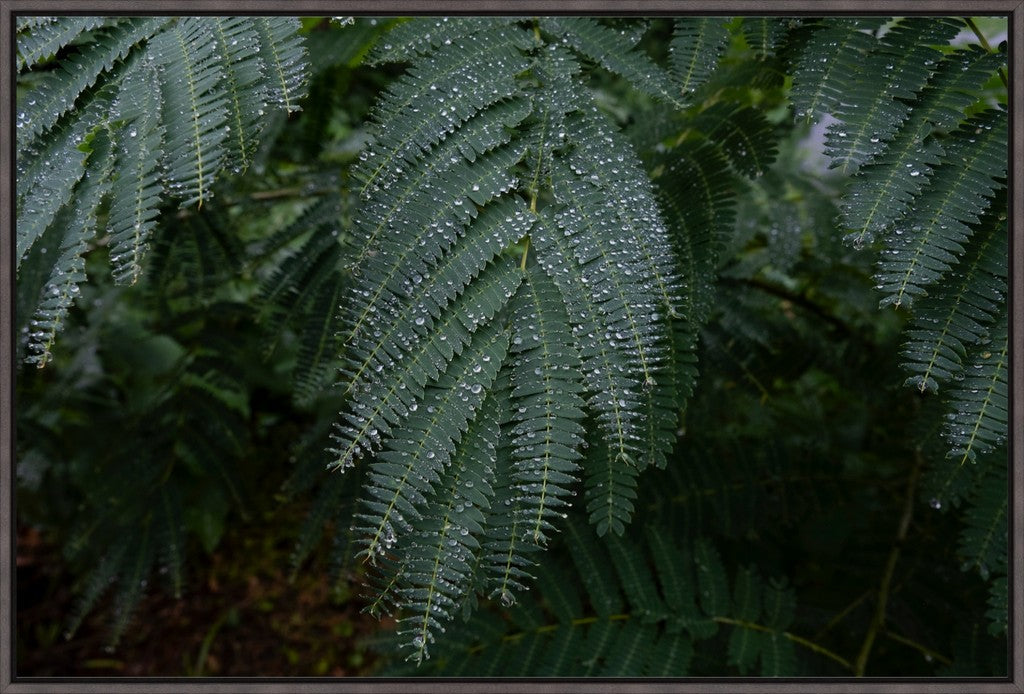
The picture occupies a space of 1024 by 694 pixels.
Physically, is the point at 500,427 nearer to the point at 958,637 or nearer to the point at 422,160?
the point at 422,160

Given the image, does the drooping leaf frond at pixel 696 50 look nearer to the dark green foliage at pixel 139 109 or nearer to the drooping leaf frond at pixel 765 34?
the drooping leaf frond at pixel 765 34

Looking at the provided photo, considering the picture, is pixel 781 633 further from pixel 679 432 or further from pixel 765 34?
pixel 765 34

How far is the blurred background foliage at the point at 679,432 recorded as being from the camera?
145cm

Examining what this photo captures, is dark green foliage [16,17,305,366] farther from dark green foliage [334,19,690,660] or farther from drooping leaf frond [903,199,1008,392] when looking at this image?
drooping leaf frond [903,199,1008,392]

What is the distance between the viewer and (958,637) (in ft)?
4.75

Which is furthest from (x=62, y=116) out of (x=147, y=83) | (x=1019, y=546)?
(x=1019, y=546)

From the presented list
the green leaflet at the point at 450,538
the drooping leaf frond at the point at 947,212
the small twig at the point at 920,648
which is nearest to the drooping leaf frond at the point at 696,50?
the drooping leaf frond at the point at 947,212

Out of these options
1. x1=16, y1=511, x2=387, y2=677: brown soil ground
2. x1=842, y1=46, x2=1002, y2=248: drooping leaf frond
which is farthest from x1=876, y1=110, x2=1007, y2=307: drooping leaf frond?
x1=16, y1=511, x2=387, y2=677: brown soil ground

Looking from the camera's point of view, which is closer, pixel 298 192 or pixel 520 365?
pixel 520 365

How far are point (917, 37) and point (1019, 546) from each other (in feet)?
2.41

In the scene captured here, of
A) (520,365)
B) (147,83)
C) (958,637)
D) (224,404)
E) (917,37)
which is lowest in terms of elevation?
(224,404)

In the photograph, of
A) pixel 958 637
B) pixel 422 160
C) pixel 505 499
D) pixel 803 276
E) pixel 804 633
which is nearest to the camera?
pixel 505 499

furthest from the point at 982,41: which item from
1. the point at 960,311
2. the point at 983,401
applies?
the point at 983,401

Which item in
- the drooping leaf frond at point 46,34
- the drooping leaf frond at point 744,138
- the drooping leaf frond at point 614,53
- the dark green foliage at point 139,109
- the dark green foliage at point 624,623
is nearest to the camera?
Answer: the dark green foliage at point 139,109
